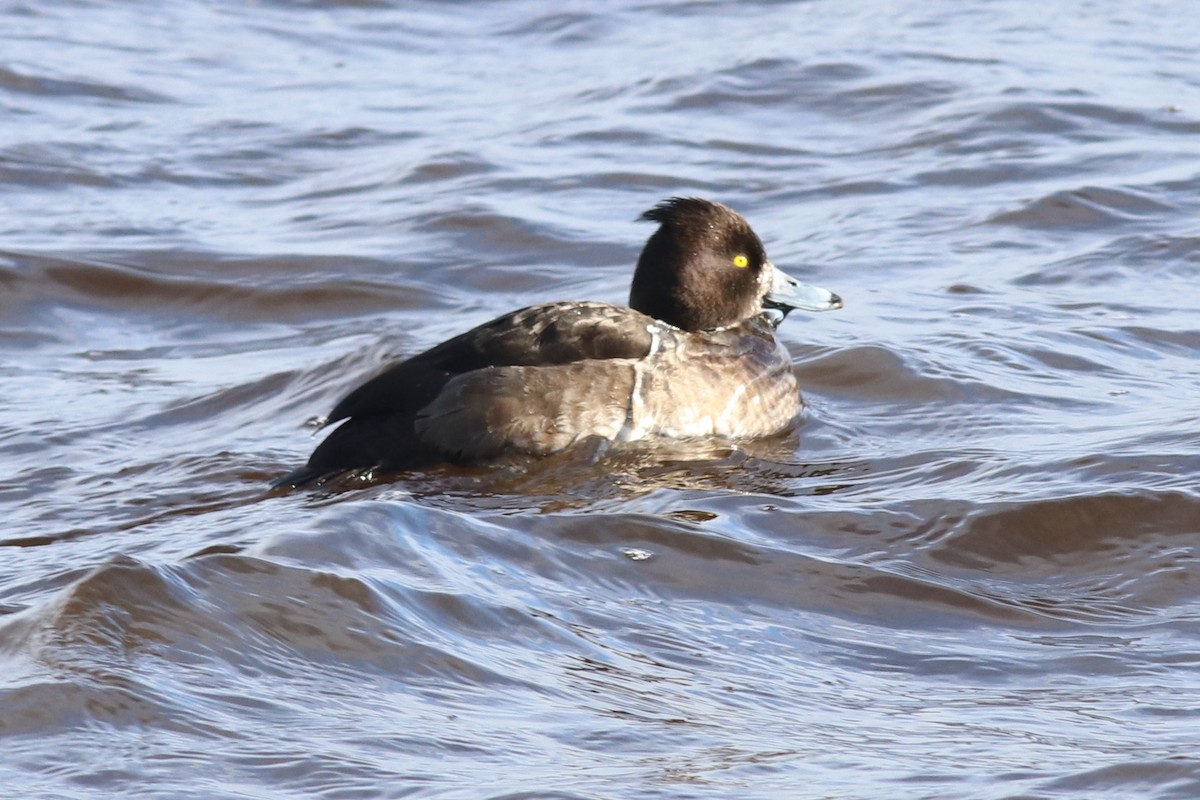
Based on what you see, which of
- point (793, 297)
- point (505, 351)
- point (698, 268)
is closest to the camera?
point (505, 351)

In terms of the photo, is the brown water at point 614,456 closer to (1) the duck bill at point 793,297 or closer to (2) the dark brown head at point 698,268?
(1) the duck bill at point 793,297

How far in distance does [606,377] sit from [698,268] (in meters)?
0.81

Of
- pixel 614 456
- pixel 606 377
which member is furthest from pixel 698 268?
pixel 614 456

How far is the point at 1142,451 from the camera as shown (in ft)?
20.9

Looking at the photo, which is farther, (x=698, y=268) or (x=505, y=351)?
(x=698, y=268)

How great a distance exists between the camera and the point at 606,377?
6.73 meters

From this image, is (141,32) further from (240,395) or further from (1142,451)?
(1142,451)

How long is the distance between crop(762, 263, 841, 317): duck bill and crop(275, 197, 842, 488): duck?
3.7 inches

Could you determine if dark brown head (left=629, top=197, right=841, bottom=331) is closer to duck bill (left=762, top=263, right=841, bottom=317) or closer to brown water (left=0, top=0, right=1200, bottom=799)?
duck bill (left=762, top=263, right=841, bottom=317)

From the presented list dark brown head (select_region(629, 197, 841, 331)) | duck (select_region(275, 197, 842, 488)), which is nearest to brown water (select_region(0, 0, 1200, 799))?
duck (select_region(275, 197, 842, 488))

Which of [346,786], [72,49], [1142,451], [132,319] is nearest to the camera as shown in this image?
[346,786]

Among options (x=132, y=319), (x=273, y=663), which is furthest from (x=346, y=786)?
(x=132, y=319)

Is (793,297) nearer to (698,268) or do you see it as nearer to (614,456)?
(698,268)

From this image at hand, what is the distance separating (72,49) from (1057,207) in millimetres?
8930
